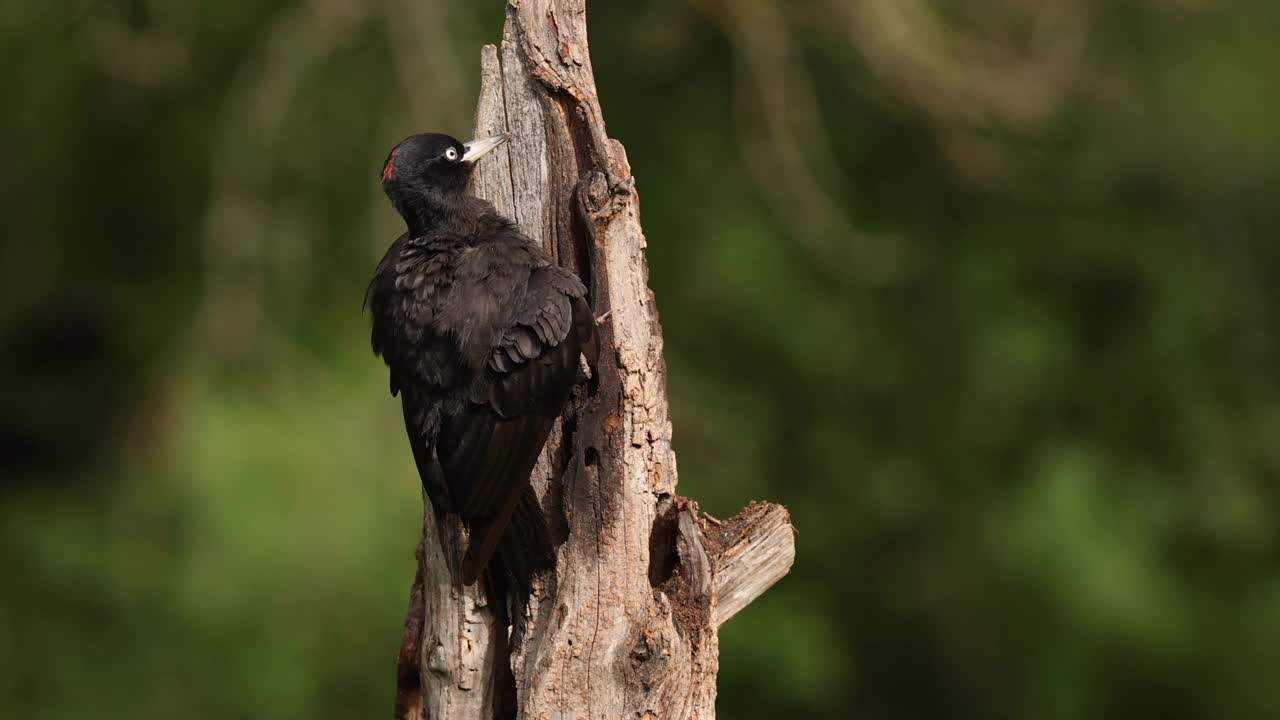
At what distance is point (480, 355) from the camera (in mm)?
3061

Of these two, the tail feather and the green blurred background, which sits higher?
the green blurred background

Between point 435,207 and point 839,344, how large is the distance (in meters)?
4.89

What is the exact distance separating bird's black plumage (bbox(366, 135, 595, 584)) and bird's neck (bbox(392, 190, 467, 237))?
0.25 ft

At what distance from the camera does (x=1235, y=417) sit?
7484 millimetres

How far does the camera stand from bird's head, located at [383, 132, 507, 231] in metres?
3.33

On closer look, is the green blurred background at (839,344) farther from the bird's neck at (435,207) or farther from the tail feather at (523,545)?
the tail feather at (523,545)

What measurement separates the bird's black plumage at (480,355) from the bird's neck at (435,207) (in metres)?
0.08

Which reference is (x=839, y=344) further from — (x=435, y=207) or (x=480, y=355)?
(x=480, y=355)

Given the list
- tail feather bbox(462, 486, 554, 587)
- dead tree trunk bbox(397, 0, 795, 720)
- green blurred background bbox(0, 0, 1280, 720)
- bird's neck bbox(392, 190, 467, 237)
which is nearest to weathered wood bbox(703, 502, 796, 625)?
dead tree trunk bbox(397, 0, 795, 720)

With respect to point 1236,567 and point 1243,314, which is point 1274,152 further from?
point 1236,567

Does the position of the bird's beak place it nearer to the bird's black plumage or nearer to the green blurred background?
the bird's black plumage

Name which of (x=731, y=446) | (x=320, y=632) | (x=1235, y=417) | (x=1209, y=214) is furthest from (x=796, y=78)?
(x=320, y=632)

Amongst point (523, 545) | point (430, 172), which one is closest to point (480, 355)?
point (523, 545)

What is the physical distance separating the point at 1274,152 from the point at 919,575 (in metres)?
3.17
